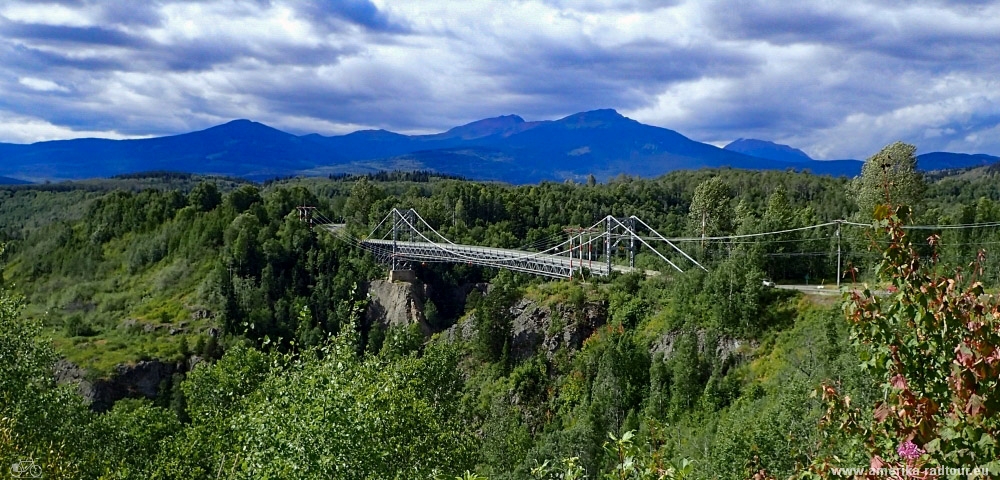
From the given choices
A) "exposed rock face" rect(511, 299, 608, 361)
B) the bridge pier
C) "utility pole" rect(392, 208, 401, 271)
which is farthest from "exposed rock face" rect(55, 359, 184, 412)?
"exposed rock face" rect(511, 299, 608, 361)

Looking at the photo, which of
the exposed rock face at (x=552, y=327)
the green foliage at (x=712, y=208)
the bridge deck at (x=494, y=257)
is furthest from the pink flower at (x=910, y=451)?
the green foliage at (x=712, y=208)

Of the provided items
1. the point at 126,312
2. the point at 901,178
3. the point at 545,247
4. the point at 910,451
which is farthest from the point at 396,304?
the point at 910,451

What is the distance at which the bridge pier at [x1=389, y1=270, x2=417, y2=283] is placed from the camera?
5519 cm

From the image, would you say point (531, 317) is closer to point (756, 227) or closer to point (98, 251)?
point (756, 227)

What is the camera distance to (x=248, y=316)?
50.7 m

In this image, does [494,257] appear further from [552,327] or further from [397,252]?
[552,327]

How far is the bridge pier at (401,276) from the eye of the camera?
55188 mm

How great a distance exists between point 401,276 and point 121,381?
21.4 meters

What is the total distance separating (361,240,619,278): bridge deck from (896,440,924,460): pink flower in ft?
115

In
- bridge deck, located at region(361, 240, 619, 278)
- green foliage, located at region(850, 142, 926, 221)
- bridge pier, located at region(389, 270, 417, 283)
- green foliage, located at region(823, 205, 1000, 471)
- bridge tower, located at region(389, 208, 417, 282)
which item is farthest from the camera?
bridge tower, located at region(389, 208, 417, 282)

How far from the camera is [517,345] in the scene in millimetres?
37344

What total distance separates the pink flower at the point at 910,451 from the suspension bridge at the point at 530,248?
27.5 m

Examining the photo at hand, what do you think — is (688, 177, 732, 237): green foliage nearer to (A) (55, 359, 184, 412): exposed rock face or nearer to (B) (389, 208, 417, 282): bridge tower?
(B) (389, 208, 417, 282): bridge tower

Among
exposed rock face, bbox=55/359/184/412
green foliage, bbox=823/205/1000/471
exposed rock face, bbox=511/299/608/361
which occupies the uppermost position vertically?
green foliage, bbox=823/205/1000/471
